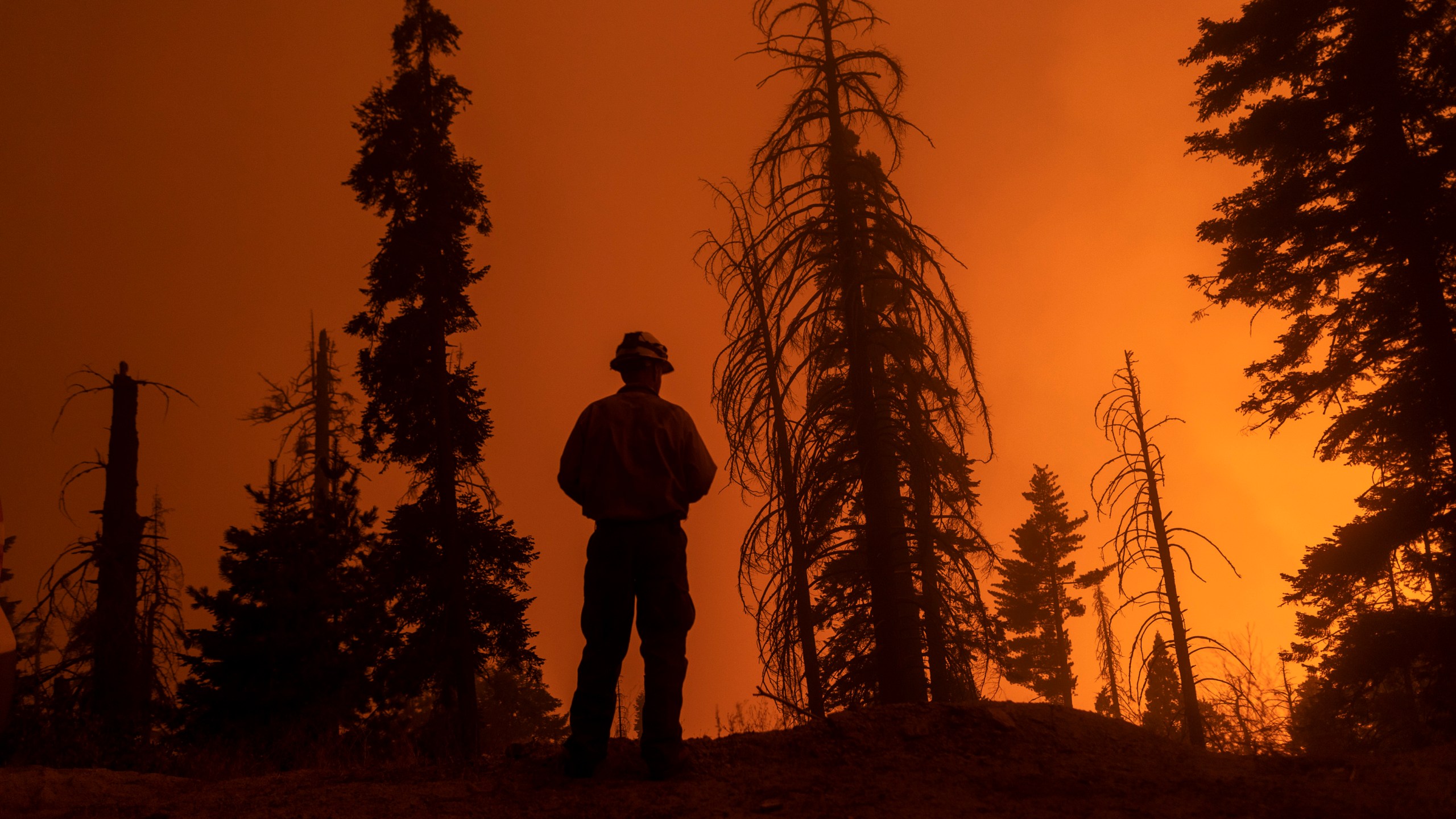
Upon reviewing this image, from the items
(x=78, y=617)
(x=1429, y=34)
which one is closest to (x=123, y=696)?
(x=78, y=617)

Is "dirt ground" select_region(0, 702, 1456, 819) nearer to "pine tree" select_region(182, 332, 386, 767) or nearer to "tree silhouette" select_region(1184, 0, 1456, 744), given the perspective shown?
"pine tree" select_region(182, 332, 386, 767)

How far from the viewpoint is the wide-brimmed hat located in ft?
20.3

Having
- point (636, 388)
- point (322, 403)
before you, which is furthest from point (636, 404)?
point (322, 403)

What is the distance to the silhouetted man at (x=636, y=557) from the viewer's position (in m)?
5.60

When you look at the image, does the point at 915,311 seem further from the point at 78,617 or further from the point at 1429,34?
the point at 78,617

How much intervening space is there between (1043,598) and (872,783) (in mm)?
41216

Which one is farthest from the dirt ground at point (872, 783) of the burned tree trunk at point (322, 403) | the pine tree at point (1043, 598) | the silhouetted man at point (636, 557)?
the pine tree at point (1043, 598)

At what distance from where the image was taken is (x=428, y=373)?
17.4 metres

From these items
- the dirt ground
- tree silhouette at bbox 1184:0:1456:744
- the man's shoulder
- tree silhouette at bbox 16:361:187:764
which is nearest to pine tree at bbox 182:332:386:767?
tree silhouette at bbox 16:361:187:764

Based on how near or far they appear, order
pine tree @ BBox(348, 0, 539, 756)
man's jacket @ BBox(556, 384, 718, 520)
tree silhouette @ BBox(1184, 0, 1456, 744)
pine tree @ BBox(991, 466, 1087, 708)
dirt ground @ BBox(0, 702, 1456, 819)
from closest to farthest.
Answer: dirt ground @ BBox(0, 702, 1456, 819), man's jacket @ BBox(556, 384, 718, 520), tree silhouette @ BBox(1184, 0, 1456, 744), pine tree @ BBox(348, 0, 539, 756), pine tree @ BBox(991, 466, 1087, 708)

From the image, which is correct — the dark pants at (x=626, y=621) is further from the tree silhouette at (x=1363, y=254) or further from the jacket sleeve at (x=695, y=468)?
the tree silhouette at (x=1363, y=254)

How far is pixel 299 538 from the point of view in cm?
1484

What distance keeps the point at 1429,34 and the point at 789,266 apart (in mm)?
10745

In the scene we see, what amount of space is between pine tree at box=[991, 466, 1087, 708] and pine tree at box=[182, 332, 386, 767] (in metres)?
34.5
